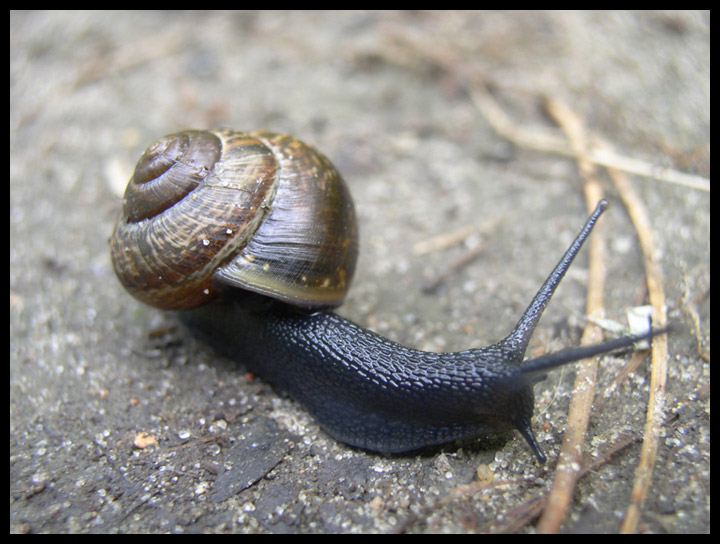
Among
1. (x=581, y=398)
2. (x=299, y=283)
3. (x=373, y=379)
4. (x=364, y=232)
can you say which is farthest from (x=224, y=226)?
(x=581, y=398)

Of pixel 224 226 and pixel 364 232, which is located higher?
pixel 224 226

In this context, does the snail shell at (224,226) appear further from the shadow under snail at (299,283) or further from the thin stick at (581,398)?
the thin stick at (581,398)

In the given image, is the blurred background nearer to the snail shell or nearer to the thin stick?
the thin stick

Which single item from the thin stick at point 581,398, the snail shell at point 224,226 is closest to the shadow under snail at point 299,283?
the snail shell at point 224,226

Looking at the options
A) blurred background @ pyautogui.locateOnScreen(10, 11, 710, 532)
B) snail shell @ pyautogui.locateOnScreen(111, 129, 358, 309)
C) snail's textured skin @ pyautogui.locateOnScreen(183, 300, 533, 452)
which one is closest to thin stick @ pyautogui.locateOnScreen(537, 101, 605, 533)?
blurred background @ pyautogui.locateOnScreen(10, 11, 710, 532)

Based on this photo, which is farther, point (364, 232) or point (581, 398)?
point (364, 232)

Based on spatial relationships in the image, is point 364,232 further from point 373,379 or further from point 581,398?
→ point 581,398
